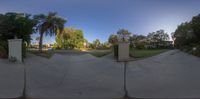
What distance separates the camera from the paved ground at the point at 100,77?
14.2ft

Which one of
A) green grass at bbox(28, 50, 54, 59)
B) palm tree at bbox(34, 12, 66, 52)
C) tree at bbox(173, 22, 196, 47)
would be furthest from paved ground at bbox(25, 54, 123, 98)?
tree at bbox(173, 22, 196, 47)

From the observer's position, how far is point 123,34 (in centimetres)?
414

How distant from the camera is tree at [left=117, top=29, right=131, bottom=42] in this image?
3980 millimetres

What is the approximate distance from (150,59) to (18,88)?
10.0ft

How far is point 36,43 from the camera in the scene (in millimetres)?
3629

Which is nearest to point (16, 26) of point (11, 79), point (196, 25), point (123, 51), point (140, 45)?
point (11, 79)

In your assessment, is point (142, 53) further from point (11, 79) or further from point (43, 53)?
point (11, 79)

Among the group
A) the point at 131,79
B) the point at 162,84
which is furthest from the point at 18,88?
the point at 162,84

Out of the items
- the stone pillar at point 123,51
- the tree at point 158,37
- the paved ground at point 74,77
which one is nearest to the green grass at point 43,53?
the paved ground at point 74,77

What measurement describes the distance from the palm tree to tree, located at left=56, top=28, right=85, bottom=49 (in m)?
0.11

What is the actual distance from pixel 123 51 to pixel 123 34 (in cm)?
37

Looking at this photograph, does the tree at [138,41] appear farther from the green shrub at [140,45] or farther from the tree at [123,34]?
the tree at [123,34]

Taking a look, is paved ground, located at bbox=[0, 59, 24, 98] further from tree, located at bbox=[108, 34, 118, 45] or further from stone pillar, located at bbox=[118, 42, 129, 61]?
stone pillar, located at bbox=[118, 42, 129, 61]

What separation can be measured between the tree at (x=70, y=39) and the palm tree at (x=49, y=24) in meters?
0.11
